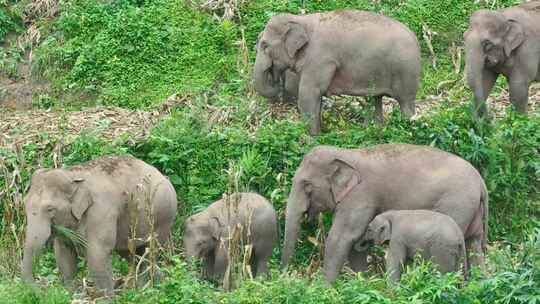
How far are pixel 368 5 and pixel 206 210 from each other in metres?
4.84

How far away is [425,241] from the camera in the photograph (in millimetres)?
14609

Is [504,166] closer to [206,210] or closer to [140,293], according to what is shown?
[206,210]

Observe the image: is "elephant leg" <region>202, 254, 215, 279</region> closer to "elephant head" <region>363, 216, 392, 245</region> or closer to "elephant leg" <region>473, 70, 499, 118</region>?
"elephant head" <region>363, 216, 392, 245</region>

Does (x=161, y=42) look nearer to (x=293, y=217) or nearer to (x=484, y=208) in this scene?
(x=293, y=217)

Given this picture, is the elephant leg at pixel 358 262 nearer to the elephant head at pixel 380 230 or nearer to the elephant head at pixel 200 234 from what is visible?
the elephant head at pixel 380 230

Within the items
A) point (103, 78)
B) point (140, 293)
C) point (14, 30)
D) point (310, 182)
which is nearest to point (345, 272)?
point (310, 182)

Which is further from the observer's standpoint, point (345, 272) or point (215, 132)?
point (215, 132)

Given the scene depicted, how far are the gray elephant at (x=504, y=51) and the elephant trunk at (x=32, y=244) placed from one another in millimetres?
4785

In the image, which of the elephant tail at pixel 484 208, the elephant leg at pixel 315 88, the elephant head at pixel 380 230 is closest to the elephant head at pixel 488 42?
the elephant leg at pixel 315 88

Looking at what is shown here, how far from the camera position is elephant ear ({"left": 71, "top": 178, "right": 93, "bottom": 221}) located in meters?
14.8

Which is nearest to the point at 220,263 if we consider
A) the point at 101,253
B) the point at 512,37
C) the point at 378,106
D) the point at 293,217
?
the point at 293,217

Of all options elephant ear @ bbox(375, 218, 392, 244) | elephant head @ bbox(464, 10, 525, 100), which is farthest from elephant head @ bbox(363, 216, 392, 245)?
elephant head @ bbox(464, 10, 525, 100)

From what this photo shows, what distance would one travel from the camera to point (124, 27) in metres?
19.4

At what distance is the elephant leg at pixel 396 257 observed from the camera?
1461 centimetres
